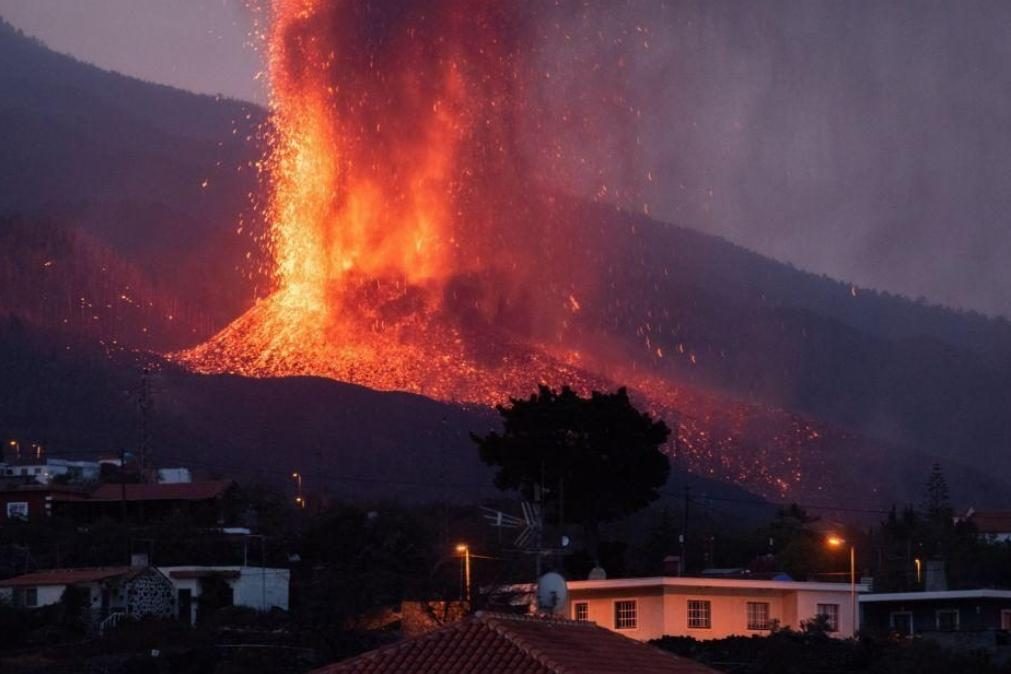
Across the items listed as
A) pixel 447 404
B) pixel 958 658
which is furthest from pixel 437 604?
pixel 447 404

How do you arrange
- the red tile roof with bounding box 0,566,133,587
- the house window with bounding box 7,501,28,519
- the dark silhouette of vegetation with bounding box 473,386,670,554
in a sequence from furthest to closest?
the house window with bounding box 7,501,28,519, the dark silhouette of vegetation with bounding box 473,386,670,554, the red tile roof with bounding box 0,566,133,587

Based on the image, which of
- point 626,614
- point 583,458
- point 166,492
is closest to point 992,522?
point 583,458

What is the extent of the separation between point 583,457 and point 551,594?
39.8 m

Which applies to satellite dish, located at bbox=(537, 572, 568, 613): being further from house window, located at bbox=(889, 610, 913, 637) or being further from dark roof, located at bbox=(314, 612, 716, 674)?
house window, located at bbox=(889, 610, 913, 637)

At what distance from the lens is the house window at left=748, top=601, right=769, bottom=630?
65.5 m

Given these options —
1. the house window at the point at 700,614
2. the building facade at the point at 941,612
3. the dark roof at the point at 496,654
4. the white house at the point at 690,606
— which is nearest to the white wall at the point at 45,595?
the white house at the point at 690,606

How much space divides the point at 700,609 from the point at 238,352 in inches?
4760

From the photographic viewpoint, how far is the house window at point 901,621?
6544 centimetres

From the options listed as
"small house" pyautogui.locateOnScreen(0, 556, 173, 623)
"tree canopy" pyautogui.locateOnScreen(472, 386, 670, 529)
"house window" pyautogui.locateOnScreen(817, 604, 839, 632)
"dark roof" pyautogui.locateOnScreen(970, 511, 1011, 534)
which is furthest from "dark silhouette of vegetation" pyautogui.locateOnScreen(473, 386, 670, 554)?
"dark roof" pyautogui.locateOnScreen(970, 511, 1011, 534)

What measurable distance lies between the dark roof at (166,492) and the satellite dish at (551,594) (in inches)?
2352

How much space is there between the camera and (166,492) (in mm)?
101125

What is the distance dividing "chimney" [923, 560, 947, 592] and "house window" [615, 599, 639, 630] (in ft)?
29.0

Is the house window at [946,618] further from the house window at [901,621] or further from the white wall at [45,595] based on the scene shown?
the white wall at [45,595]

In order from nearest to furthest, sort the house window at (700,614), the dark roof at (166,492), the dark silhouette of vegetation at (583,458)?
the house window at (700,614), the dark silhouette of vegetation at (583,458), the dark roof at (166,492)
